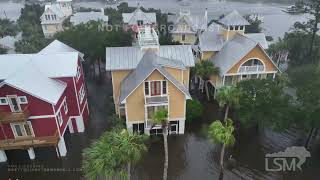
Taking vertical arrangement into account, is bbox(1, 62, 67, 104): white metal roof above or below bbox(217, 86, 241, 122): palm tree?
above

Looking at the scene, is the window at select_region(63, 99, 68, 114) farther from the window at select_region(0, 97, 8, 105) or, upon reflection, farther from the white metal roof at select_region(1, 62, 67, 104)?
the window at select_region(0, 97, 8, 105)

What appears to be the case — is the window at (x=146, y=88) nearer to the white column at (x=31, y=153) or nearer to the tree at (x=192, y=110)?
the tree at (x=192, y=110)

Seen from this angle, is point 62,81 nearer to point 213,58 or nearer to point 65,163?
point 65,163

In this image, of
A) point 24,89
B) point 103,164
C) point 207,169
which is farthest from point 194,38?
point 103,164

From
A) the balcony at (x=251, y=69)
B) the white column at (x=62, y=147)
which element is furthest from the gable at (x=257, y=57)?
the white column at (x=62, y=147)

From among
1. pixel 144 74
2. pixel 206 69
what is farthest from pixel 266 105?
pixel 144 74

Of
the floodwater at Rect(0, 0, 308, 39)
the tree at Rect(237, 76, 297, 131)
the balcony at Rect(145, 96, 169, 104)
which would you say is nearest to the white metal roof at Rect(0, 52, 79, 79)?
the balcony at Rect(145, 96, 169, 104)

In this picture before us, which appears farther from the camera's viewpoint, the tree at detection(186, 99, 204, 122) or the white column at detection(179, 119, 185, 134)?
the tree at detection(186, 99, 204, 122)
